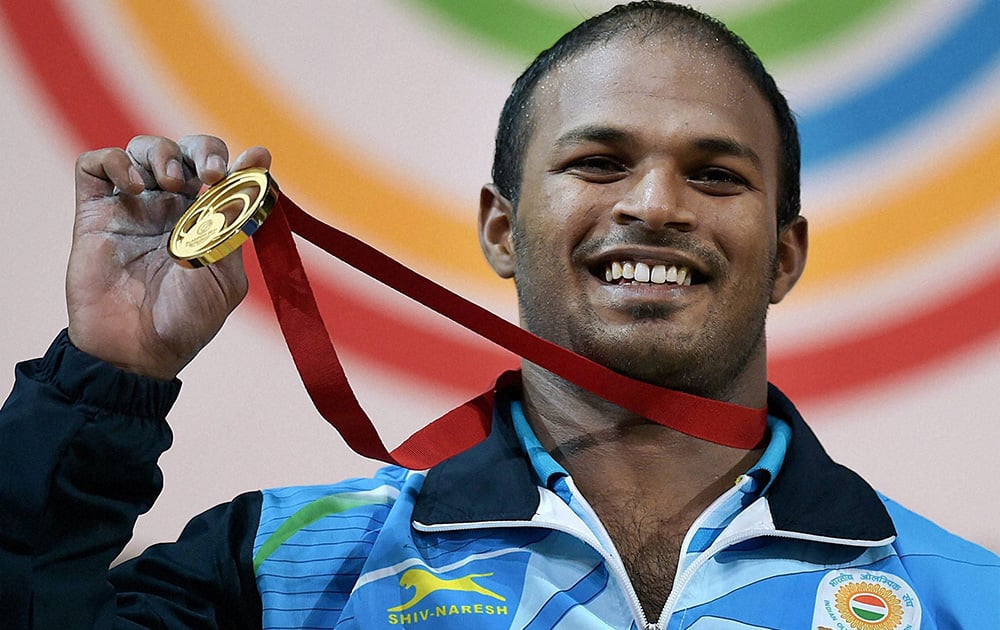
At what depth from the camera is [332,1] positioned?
6.30 ft

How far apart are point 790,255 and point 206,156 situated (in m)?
0.75

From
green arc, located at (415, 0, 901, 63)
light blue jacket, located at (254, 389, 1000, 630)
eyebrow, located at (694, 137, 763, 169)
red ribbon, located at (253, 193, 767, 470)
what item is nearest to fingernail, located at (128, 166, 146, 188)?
red ribbon, located at (253, 193, 767, 470)

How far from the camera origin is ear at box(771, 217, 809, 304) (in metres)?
1.67

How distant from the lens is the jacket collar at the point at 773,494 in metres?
1.43

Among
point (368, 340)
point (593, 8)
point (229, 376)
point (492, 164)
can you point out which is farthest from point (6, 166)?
point (593, 8)

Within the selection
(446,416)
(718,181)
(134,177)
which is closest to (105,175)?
(134,177)

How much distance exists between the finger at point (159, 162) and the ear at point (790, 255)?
73 centimetres

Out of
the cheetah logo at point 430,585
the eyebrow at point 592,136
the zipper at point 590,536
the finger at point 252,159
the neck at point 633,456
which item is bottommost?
the cheetah logo at point 430,585

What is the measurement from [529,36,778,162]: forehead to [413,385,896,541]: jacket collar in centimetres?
37

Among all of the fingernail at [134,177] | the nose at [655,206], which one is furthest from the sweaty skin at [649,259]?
the fingernail at [134,177]

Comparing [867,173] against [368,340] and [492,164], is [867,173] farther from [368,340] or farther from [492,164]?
[368,340]

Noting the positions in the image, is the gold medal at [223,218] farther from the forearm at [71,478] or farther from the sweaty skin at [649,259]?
the sweaty skin at [649,259]

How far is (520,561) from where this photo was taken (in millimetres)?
1409

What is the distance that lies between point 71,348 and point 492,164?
79 centimetres
